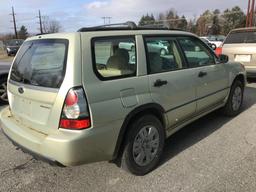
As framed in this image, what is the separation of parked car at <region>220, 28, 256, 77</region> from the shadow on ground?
269 cm

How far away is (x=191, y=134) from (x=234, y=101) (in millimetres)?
1358

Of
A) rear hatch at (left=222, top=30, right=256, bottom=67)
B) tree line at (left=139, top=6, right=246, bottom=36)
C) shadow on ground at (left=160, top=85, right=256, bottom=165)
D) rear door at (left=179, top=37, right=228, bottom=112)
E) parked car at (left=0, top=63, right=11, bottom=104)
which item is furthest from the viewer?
tree line at (left=139, top=6, right=246, bottom=36)

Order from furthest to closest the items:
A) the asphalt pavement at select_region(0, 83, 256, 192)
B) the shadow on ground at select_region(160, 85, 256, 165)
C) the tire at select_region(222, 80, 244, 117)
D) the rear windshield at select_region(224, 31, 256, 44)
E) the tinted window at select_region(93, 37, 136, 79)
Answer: the rear windshield at select_region(224, 31, 256, 44) < the tire at select_region(222, 80, 244, 117) < the shadow on ground at select_region(160, 85, 256, 165) < the asphalt pavement at select_region(0, 83, 256, 192) < the tinted window at select_region(93, 37, 136, 79)

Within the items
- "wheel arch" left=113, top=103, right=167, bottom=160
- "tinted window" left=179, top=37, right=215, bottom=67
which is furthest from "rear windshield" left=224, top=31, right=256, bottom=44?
"wheel arch" left=113, top=103, right=167, bottom=160

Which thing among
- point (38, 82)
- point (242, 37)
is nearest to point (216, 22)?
point (242, 37)

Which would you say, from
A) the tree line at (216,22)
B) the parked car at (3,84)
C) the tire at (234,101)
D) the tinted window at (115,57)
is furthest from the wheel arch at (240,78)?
the tree line at (216,22)

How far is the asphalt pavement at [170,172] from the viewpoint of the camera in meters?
3.06

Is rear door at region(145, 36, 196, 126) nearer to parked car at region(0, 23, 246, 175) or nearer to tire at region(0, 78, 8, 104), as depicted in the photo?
parked car at region(0, 23, 246, 175)

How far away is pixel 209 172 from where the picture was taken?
3.30 metres

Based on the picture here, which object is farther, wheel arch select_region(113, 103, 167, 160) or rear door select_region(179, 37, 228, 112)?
rear door select_region(179, 37, 228, 112)

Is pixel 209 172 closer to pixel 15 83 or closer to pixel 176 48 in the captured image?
pixel 176 48

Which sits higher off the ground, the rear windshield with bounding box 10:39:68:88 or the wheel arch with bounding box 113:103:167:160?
the rear windshield with bounding box 10:39:68:88

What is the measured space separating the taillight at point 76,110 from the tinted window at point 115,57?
0.39 m

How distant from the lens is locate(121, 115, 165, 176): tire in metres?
3.08
